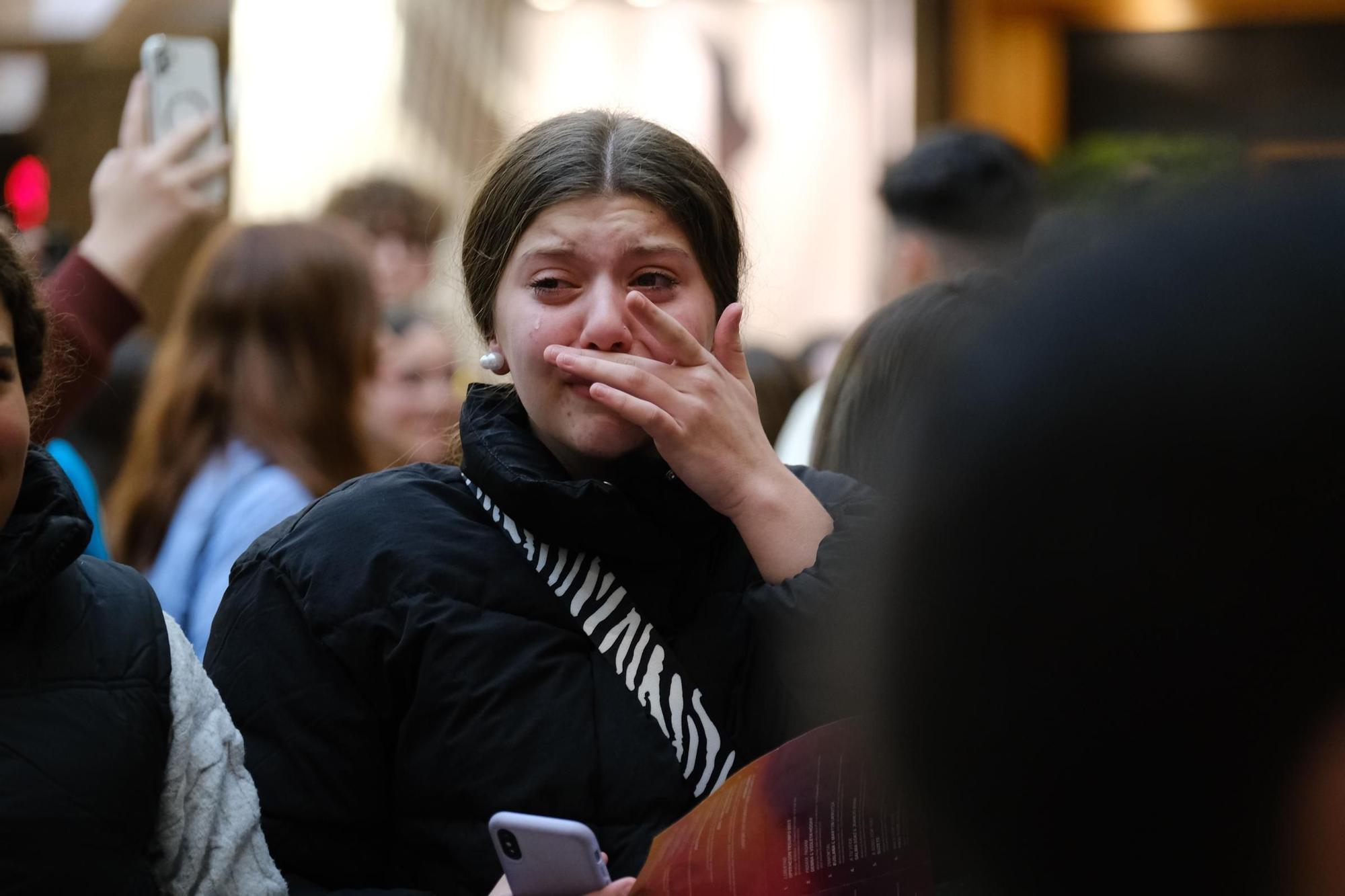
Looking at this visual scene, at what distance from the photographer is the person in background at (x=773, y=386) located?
13.5ft

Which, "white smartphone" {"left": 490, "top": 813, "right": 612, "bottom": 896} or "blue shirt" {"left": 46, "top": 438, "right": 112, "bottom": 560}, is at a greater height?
"blue shirt" {"left": 46, "top": 438, "right": 112, "bottom": 560}

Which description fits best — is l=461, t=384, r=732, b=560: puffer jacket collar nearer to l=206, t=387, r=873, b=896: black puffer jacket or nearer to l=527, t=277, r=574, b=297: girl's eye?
→ l=206, t=387, r=873, b=896: black puffer jacket

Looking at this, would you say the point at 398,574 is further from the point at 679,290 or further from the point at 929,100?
the point at 929,100

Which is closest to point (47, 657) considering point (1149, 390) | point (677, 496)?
point (677, 496)

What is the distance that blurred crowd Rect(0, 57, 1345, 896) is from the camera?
0.58 metres

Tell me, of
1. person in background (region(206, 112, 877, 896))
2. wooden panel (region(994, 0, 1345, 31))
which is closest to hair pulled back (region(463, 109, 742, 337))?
person in background (region(206, 112, 877, 896))

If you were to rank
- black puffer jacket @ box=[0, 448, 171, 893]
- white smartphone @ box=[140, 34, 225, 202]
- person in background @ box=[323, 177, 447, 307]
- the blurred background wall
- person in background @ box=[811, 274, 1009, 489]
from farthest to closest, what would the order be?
the blurred background wall < person in background @ box=[323, 177, 447, 307] < white smartphone @ box=[140, 34, 225, 202] < person in background @ box=[811, 274, 1009, 489] < black puffer jacket @ box=[0, 448, 171, 893]

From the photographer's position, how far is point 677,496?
1767mm

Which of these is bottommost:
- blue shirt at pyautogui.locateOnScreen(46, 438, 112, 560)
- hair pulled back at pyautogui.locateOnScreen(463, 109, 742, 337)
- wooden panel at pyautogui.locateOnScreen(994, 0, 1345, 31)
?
blue shirt at pyautogui.locateOnScreen(46, 438, 112, 560)

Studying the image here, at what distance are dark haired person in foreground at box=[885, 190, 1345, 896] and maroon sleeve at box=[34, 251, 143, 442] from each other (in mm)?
2103

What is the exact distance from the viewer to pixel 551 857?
1455 millimetres

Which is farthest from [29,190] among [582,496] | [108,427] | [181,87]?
[582,496]

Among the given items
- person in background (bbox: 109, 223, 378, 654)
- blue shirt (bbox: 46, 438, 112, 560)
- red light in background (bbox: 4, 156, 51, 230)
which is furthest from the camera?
red light in background (bbox: 4, 156, 51, 230)

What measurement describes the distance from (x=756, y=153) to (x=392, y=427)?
4952mm
